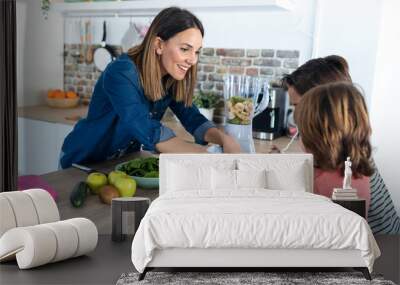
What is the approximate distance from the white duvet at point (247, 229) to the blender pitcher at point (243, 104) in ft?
2.59

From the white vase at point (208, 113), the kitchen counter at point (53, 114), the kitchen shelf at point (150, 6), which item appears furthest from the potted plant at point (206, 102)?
the kitchen counter at point (53, 114)

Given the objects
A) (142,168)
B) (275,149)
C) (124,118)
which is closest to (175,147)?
(142,168)

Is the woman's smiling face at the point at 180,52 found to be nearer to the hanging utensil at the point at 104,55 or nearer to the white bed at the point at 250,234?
the hanging utensil at the point at 104,55

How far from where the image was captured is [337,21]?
3457 millimetres

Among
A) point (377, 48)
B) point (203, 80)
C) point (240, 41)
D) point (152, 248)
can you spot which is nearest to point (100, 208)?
point (152, 248)

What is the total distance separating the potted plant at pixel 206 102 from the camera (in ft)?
11.9

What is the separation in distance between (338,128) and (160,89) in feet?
3.57

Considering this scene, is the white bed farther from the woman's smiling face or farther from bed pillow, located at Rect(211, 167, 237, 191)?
→ the woman's smiling face

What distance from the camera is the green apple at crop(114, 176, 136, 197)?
3230 mm

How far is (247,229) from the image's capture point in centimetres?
281

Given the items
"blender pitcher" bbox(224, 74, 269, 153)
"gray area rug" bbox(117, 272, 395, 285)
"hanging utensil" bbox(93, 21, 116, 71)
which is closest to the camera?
"gray area rug" bbox(117, 272, 395, 285)

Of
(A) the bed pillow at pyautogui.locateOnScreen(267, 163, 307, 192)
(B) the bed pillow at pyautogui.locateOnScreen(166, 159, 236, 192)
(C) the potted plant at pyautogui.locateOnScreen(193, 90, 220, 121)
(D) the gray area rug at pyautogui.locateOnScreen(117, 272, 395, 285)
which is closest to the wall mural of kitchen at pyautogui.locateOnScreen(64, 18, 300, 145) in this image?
(C) the potted plant at pyautogui.locateOnScreen(193, 90, 220, 121)

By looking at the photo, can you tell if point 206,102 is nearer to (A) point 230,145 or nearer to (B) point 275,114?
(A) point 230,145

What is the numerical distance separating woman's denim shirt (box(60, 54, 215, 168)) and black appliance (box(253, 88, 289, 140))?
324 mm
